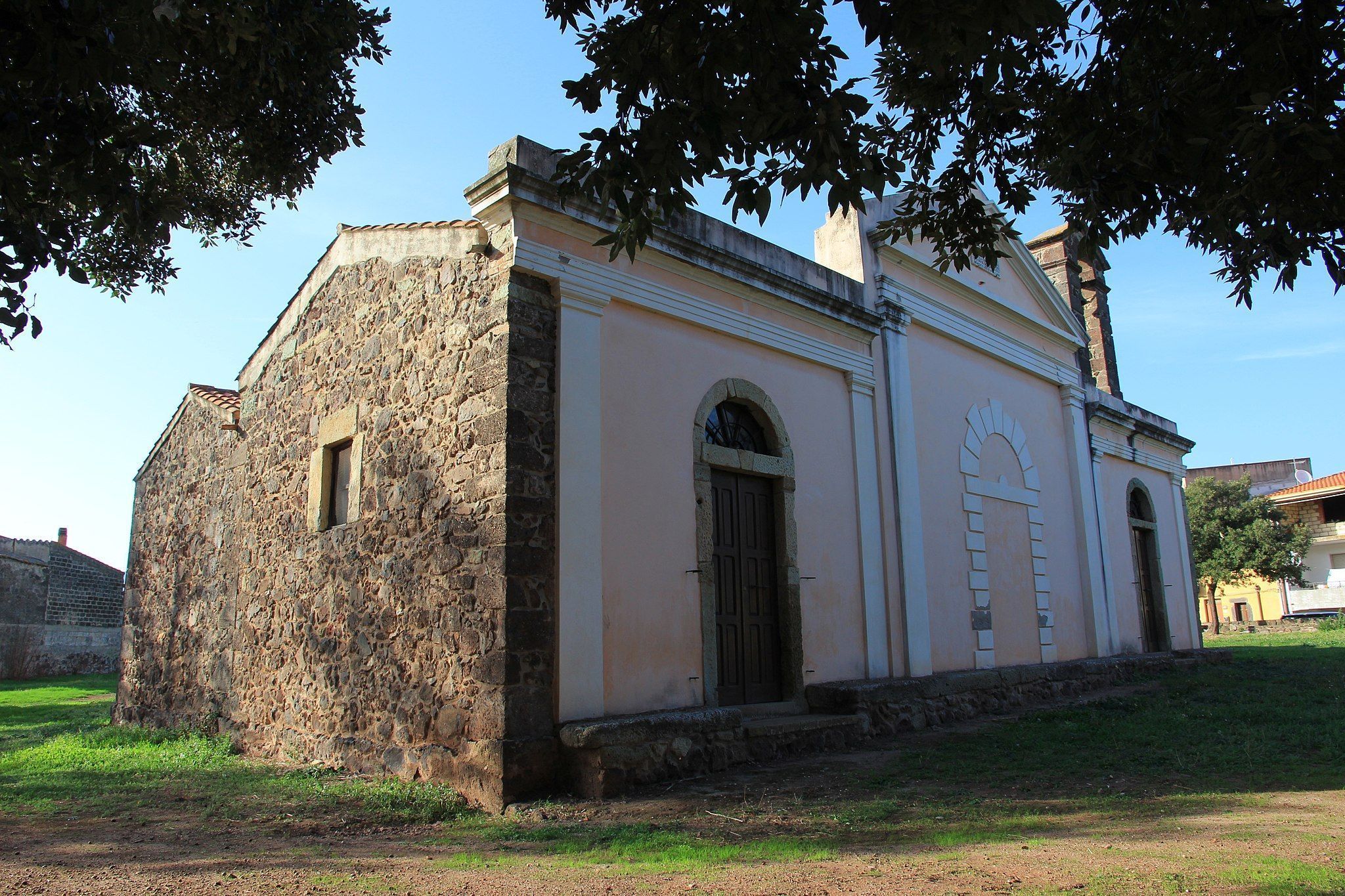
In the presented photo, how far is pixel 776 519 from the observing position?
8164 millimetres

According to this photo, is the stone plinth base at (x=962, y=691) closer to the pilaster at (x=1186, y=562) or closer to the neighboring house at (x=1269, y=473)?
→ the pilaster at (x=1186, y=562)

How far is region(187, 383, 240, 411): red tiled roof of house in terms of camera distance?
33.3 feet

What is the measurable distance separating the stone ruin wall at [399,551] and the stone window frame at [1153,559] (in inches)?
455

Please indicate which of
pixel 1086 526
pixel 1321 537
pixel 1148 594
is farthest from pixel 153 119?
pixel 1321 537

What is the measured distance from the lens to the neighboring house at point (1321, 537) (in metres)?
32.3

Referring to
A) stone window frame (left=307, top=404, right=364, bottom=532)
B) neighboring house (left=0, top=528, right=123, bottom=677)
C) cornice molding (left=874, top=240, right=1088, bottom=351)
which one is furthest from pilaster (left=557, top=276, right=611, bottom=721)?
neighboring house (left=0, top=528, right=123, bottom=677)

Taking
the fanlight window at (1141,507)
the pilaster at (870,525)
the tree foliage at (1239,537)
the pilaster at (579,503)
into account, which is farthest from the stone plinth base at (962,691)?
the tree foliage at (1239,537)

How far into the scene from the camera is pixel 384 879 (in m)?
4.18

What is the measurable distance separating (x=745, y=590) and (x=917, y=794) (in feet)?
8.10

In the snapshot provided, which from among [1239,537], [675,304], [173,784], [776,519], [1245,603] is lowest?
[173,784]

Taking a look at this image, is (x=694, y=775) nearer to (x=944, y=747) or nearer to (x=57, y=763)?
(x=944, y=747)

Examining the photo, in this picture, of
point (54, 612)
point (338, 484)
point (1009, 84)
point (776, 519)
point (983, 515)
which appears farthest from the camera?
point (54, 612)

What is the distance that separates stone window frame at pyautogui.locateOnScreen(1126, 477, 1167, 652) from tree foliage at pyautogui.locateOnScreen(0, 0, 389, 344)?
13.0m

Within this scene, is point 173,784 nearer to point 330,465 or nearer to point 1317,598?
point 330,465
